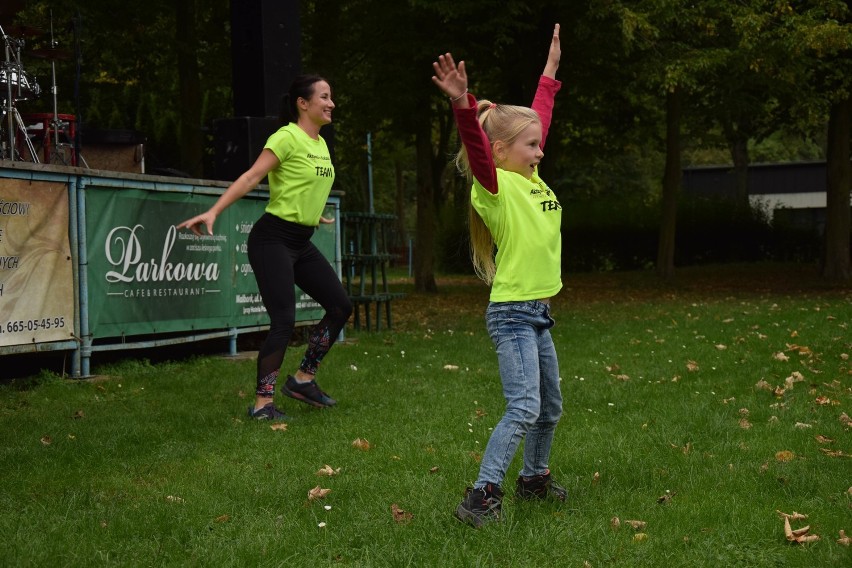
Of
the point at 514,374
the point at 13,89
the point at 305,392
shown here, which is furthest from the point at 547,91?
the point at 13,89

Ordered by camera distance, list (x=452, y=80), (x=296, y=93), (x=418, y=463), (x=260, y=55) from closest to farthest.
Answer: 1. (x=452, y=80)
2. (x=418, y=463)
3. (x=296, y=93)
4. (x=260, y=55)

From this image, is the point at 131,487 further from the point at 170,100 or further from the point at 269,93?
the point at 170,100

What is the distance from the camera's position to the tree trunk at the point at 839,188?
23.4 metres

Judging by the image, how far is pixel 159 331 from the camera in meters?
9.72

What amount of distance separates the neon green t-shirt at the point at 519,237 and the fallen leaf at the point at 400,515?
3.31 feet

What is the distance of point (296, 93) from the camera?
718 cm

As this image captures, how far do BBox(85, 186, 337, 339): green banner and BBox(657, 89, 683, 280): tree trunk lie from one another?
16.3 m

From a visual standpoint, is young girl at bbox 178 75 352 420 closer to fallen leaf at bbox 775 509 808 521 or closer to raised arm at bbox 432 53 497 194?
raised arm at bbox 432 53 497 194

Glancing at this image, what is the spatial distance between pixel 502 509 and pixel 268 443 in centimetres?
214

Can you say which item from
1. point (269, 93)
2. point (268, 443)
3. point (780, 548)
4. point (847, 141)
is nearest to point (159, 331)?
point (269, 93)

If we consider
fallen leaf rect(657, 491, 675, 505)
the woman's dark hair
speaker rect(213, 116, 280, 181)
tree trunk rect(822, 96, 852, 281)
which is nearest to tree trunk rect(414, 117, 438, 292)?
tree trunk rect(822, 96, 852, 281)

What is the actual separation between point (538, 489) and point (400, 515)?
2.12ft

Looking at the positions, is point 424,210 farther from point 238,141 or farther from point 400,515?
point 400,515

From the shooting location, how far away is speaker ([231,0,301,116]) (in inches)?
440
